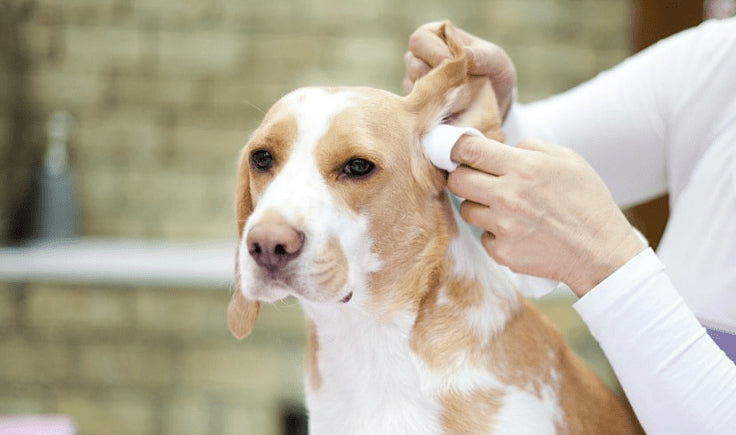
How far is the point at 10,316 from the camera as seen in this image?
2.40m

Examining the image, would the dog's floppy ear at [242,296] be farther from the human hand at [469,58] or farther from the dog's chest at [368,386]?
the human hand at [469,58]

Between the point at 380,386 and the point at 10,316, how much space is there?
74.2 inches

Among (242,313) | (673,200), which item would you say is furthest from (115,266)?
(673,200)

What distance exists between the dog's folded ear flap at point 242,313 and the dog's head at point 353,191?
0.24 feet

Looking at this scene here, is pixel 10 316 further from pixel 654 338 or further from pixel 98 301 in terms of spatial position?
pixel 654 338

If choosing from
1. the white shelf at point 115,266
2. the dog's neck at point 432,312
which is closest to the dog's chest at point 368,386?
the dog's neck at point 432,312

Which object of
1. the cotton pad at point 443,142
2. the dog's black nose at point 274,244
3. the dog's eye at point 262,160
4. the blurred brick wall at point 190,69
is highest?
the cotton pad at point 443,142

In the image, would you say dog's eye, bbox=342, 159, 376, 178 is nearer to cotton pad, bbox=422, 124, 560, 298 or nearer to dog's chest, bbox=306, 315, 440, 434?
cotton pad, bbox=422, 124, 560, 298

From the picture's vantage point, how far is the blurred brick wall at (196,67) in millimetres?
2926

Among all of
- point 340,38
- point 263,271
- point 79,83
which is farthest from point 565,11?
point 263,271

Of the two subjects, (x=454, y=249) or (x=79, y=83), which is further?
(x=79, y=83)

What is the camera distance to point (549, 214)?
851mm

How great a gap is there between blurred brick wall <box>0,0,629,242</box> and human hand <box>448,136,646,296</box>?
2135 mm

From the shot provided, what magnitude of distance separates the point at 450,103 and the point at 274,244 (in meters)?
0.32
